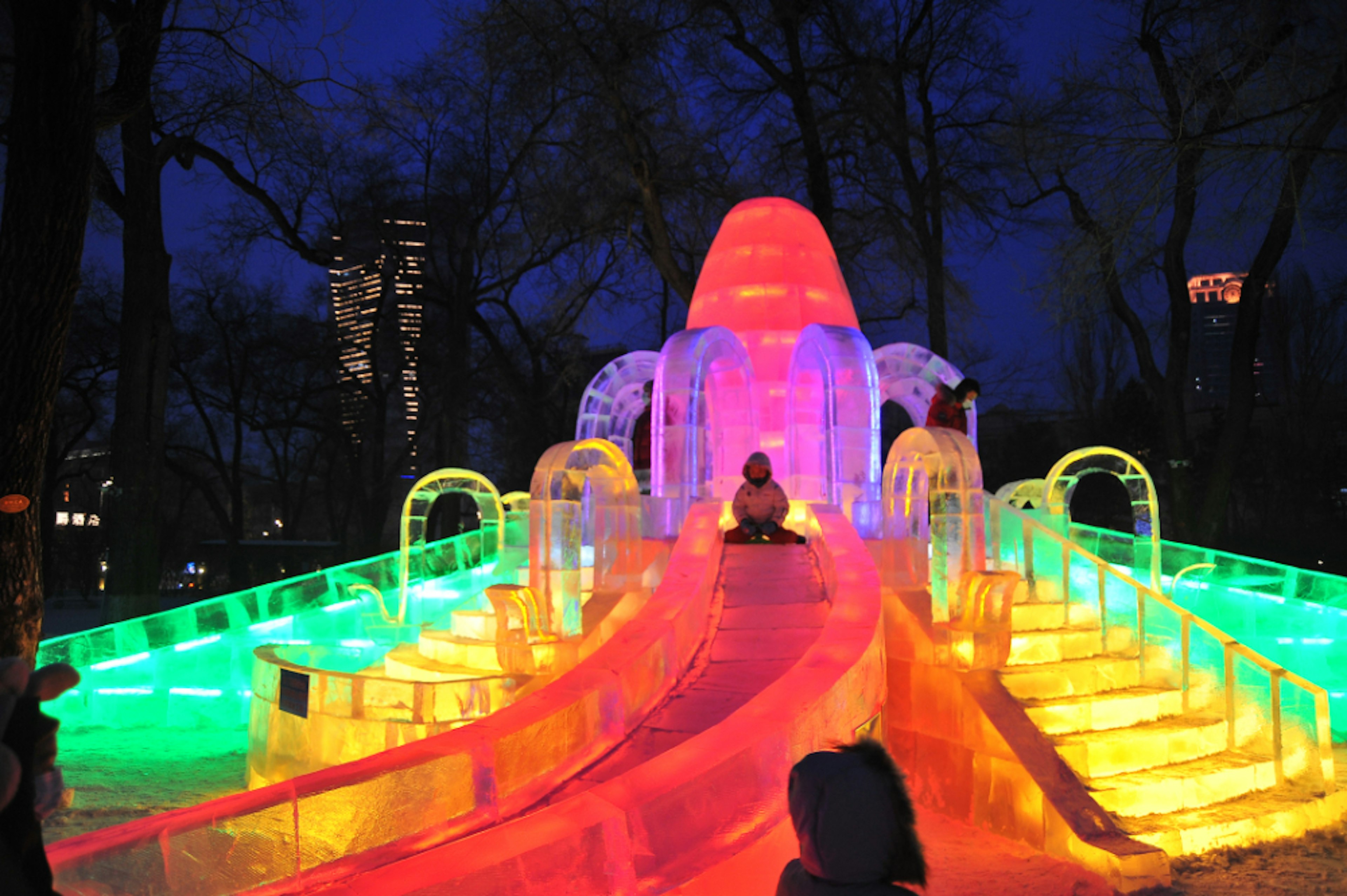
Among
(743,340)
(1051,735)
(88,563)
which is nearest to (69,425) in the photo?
(88,563)

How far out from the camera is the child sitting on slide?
10477 millimetres

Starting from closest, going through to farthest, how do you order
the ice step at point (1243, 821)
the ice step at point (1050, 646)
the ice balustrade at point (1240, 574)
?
the ice step at point (1243, 821) → the ice step at point (1050, 646) → the ice balustrade at point (1240, 574)

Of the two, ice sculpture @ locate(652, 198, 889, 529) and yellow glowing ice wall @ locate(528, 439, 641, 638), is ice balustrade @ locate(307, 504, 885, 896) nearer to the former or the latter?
yellow glowing ice wall @ locate(528, 439, 641, 638)

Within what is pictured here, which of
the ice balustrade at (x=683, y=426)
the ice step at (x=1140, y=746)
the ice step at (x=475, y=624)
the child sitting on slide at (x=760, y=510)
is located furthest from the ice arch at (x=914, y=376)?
the ice step at (x=475, y=624)

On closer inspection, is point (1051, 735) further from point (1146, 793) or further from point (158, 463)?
point (158, 463)

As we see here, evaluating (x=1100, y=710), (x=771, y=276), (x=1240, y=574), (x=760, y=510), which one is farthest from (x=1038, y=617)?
(x=771, y=276)

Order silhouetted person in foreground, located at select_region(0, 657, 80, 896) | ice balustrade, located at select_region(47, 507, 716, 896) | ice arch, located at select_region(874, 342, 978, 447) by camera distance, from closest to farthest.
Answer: silhouetted person in foreground, located at select_region(0, 657, 80, 896) → ice balustrade, located at select_region(47, 507, 716, 896) → ice arch, located at select_region(874, 342, 978, 447)

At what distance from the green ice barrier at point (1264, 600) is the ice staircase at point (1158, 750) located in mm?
3117

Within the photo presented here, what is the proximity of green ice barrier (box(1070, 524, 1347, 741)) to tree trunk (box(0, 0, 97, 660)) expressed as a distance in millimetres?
10440

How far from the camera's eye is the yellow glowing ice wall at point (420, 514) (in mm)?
11930

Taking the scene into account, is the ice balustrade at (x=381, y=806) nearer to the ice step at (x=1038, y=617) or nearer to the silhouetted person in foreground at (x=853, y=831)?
the silhouetted person in foreground at (x=853, y=831)

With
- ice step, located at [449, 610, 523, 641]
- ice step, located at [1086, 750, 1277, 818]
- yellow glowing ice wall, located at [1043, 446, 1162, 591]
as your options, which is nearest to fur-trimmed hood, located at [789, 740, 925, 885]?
ice step, located at [1086, 750, 1277, 818]

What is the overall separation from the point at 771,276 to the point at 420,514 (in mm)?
6228

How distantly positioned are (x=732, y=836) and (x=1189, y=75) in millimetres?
7829
